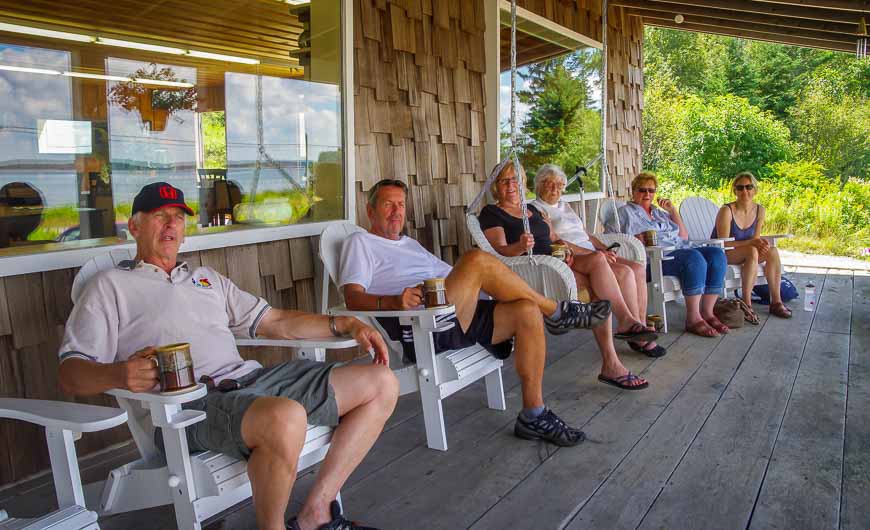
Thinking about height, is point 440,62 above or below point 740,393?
above

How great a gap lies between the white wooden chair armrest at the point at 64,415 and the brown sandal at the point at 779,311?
14.6 ft

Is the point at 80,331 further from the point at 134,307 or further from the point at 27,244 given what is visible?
the point at 27,244

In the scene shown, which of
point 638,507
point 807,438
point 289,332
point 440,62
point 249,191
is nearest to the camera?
point 638,507

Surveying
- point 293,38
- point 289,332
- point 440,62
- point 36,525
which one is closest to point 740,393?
point 289,332

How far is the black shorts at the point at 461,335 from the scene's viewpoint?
2.60 metres

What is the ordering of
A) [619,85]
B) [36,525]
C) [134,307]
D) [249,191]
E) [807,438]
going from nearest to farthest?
[36,525] < [134,307] < [807,438] < [249,191] < [619,85]

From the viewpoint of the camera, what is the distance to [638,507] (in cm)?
206

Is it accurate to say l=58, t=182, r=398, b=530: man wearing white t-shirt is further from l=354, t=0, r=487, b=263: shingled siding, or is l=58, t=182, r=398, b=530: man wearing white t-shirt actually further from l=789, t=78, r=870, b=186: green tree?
l=789, t=78, r=870, b=186: green tree

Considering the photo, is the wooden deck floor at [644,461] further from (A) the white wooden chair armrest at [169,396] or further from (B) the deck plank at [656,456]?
(A) the white wooden chair armrest at [169,396]

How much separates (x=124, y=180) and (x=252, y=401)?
1291 mm

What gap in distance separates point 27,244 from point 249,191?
3.20 ft

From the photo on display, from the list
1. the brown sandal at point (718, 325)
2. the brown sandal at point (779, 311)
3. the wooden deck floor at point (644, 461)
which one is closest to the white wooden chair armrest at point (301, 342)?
the wooden deck floor at point (644, 461)

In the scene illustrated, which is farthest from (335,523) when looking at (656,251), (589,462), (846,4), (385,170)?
Answer: (846,4)

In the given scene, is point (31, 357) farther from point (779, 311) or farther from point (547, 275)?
point (779, 311)
